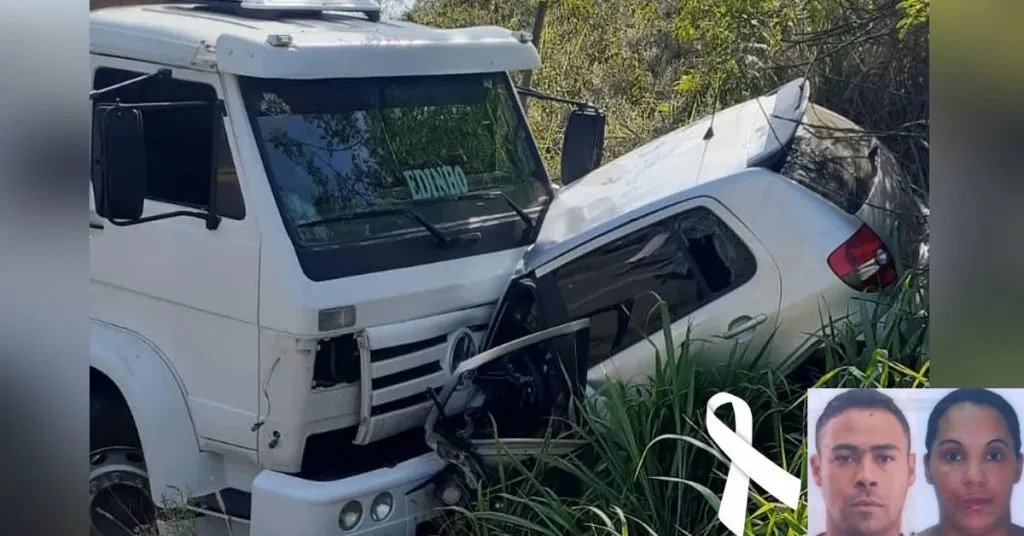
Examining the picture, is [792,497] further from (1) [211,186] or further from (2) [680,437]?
(1) [211,186]

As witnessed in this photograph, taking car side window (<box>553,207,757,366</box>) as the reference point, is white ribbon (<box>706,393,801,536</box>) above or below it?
below

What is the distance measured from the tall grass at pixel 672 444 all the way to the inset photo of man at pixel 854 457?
0.13m

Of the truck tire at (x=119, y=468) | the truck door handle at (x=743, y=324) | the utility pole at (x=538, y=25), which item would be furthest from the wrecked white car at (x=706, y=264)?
the truck tire at (x=119, y=468)

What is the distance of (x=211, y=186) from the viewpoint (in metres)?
3.78

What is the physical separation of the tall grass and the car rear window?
335 mm

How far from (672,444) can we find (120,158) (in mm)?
1798

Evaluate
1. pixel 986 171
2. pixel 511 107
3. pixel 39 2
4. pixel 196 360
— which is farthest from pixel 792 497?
pixel 39 2

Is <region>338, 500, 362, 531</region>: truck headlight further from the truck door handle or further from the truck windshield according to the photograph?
the truck door handle

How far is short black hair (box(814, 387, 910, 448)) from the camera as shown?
3637 millimetres

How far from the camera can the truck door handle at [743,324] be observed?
382 centimetres

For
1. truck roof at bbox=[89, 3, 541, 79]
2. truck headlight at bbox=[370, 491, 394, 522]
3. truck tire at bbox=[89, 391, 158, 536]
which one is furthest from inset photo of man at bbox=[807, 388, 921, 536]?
truck tire at bbox=[89, 391, 158, 536]

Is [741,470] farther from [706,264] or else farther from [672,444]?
Answer: [706,264]

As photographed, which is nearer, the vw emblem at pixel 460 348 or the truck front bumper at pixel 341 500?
the truck front bumper at pixel 341 500

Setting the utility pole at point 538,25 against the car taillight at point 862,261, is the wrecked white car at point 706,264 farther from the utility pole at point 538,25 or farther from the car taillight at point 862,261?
the utility pole at point 538,25
